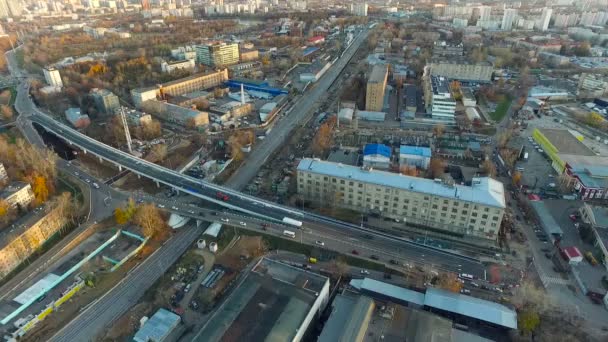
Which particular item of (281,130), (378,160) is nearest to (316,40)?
(281,130)

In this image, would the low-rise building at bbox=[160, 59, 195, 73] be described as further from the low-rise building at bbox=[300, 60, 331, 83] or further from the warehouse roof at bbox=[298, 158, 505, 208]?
the warehouse roof at bbox=[298, 158, 505, 208]

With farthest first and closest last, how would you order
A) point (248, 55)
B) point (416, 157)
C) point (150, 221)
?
1. point (248, 55)
2. point (416, 157)
3. point (150, 221)

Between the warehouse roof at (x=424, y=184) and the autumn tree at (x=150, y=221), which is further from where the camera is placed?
the autumn tree at (x=150, y=221)

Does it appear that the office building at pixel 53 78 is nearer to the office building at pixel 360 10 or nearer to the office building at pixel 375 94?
the office building at pixel 375 94

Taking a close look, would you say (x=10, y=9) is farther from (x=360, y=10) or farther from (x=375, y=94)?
(x=375, y=94)

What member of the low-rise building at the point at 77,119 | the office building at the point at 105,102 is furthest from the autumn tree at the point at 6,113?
the office building at the point at 105,102
